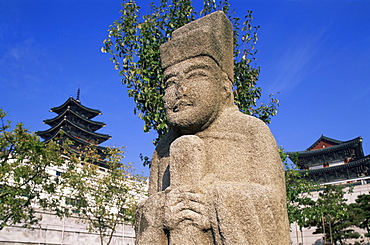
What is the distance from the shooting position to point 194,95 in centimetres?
388

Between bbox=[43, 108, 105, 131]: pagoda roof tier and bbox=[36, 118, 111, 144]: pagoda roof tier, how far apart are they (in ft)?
3.80

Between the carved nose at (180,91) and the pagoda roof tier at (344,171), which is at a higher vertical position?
the pagoda roof tier at (344,171)

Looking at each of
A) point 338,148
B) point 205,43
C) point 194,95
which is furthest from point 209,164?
point 338,148

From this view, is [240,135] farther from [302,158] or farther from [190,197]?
[302,158]

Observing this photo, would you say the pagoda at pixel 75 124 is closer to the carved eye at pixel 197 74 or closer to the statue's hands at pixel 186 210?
the carved eye at pixel 197 74

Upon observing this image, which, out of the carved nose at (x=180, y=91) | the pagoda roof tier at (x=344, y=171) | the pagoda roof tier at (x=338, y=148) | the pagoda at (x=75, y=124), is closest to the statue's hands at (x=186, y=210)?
the carved nose at (x=180, y=91)

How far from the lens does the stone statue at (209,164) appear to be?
326cm

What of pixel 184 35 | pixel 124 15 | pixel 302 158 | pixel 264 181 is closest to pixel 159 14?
pixel 124 15

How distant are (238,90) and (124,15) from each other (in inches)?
143

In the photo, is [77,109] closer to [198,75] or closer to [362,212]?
[362,212]

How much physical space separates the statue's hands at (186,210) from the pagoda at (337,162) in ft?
113

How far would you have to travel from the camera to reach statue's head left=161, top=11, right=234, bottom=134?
390cm

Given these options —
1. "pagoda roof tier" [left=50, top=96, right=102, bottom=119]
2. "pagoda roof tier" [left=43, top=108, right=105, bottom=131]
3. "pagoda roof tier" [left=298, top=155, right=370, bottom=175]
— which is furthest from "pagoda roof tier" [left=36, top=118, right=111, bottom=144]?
"pagoda roof tier" [left=298, top=155, right=370, bottom=175]

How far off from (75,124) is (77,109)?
3992mm
